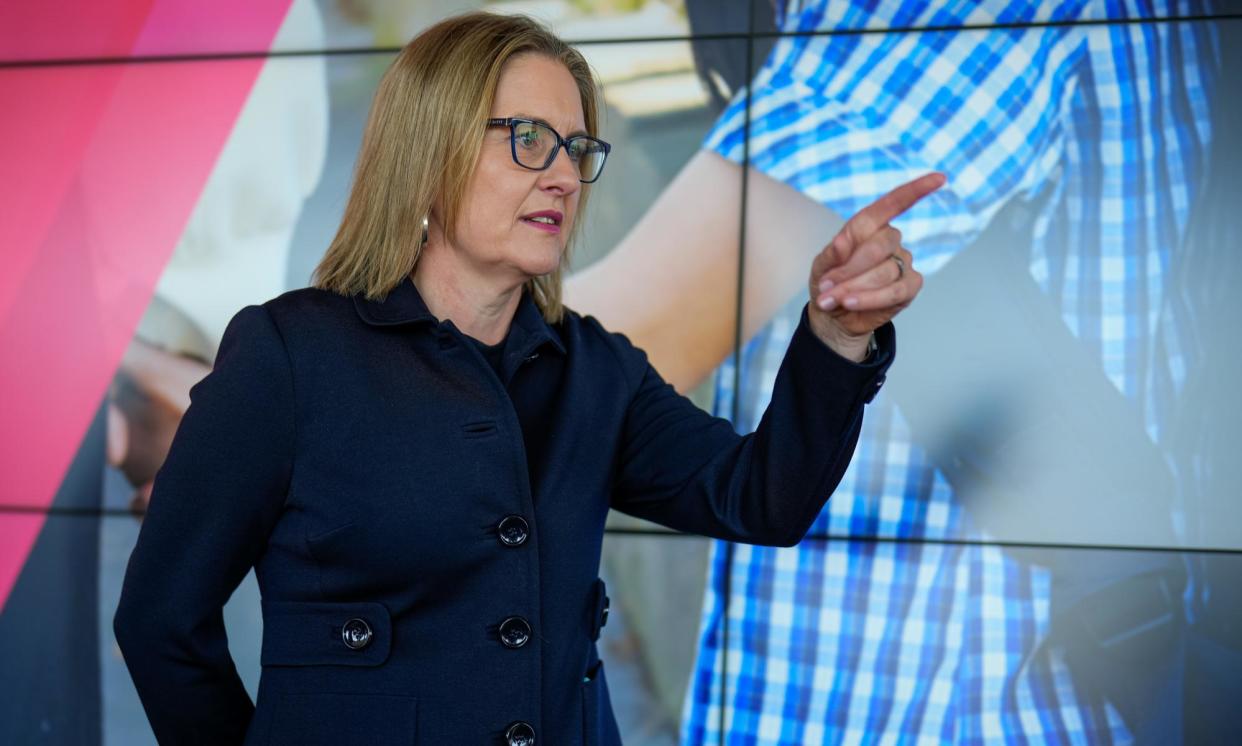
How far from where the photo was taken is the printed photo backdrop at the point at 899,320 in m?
2.31

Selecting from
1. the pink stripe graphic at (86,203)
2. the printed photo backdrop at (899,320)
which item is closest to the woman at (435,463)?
the printed photo backdrop at (899,320)

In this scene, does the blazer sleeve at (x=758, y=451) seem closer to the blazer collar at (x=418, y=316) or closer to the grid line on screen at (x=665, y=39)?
the blazer collar at (x=418, y=316)

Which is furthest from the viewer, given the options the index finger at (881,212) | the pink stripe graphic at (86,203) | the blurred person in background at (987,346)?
the pink stripe graphic at (86,203)

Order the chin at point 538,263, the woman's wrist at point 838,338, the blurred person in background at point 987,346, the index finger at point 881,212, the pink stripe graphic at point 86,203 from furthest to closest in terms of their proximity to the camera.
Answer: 1. the pink stripe graphic at point 86,203
2. the blurred person in background at point 987,346
3. the chin at point 538,263
4. the woman's wrist at point 838,338
5. the index finger at point 881,212

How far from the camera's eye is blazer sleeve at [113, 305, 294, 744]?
123 cm

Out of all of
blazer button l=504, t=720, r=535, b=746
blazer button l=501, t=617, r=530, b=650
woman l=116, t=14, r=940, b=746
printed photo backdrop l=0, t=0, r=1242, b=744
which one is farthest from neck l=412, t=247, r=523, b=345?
printed photo backdrop l=0, t=0, r=1242, b=744

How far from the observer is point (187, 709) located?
4.44ft

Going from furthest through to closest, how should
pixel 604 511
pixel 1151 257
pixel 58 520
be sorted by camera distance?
pixel 58 520 → pixel 1151 257 → pixel 604 511

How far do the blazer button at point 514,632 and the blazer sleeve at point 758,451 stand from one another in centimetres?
28

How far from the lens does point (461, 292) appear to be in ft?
4.64

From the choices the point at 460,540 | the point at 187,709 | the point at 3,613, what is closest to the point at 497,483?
the point at 460,540

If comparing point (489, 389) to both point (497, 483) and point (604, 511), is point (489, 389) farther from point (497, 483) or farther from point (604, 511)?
point (604, 511)

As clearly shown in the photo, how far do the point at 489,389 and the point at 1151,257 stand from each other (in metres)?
1.61

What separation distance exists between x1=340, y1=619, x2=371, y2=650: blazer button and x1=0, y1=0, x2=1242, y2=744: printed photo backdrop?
4.22ft
